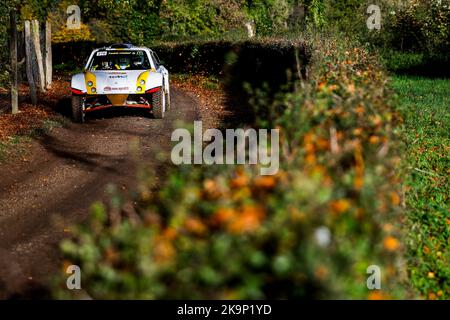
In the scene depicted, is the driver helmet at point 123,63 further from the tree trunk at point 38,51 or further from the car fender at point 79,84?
the tree trunk at point 38,51

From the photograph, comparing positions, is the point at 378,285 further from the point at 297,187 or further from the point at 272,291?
the point at 297,187

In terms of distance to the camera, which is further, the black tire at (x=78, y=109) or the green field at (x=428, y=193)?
the black tire at (x=78, y=109)

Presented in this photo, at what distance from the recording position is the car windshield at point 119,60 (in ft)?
51.3

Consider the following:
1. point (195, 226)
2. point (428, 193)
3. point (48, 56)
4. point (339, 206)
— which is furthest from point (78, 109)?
point (339, 206)

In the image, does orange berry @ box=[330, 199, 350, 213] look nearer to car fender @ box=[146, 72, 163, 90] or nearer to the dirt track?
the dirt track

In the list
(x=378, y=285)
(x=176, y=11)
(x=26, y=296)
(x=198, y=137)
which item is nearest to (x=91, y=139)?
(x=198, y=137)

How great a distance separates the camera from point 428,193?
10.7 m

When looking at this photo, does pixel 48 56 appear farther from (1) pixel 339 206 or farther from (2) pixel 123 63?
(1) pixel 339 206

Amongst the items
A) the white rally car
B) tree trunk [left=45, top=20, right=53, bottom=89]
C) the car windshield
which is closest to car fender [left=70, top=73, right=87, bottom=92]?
the white rally car

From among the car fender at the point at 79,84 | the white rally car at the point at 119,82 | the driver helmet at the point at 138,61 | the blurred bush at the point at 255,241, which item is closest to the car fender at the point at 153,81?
the white rally car at the point at 119,82

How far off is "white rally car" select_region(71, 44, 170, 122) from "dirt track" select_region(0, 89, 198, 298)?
1.53 feet

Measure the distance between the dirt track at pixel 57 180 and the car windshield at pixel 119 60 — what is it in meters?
1.30

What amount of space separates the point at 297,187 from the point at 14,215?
20.7ft
